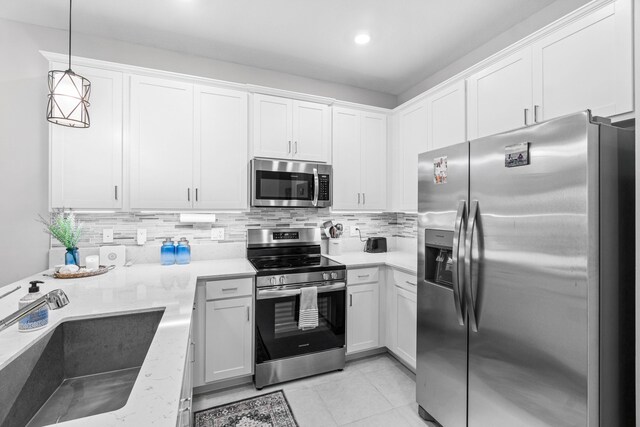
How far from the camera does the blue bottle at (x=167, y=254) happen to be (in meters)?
2.46

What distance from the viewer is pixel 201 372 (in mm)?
2201

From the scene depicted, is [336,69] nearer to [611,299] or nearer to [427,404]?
[611,299]

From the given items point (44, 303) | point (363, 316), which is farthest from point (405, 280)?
point (44, 303)

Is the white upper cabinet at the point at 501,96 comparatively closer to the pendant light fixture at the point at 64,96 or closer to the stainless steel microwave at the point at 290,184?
the stainless steel microwave at the point at 290,184

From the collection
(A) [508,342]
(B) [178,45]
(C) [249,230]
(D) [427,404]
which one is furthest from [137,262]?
(A) [508,342]

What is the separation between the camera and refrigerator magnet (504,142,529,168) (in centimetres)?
138

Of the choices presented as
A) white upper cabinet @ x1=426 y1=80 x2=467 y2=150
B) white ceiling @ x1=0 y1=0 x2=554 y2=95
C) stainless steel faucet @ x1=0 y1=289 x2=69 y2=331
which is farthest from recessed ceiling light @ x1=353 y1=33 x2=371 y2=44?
stainless steel faucet @ x1=0 y1=289 x2=69 y2=331

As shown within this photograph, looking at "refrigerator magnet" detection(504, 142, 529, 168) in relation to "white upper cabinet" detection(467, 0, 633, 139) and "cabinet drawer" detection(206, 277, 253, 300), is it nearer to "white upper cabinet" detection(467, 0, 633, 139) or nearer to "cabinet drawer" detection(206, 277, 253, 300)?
"white upper cabinet" detection(467, 0, 633, 139)

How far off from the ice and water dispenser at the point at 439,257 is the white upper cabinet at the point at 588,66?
0.92 metres

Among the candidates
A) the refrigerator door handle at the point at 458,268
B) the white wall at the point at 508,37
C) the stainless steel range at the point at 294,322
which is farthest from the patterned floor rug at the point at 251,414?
the white wall at the point at 508,37

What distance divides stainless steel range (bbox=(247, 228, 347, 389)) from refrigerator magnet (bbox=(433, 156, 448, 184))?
3.68 ft

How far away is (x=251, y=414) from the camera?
2.04 m

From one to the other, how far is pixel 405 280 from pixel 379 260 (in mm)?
368

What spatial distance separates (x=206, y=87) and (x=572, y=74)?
2501 mm
